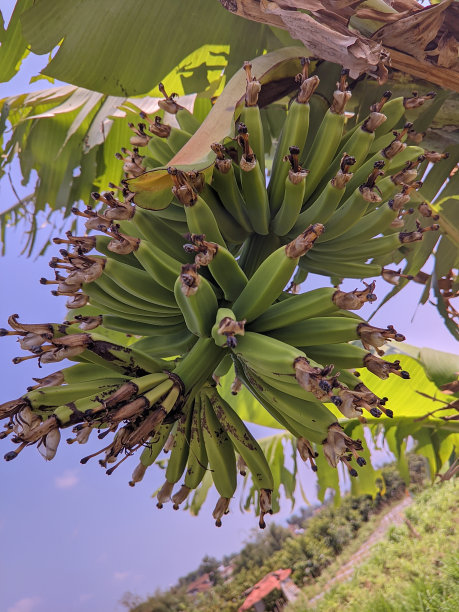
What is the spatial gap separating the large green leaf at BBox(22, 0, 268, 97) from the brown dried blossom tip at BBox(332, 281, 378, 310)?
39.0 inches

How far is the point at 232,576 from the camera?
1273cm

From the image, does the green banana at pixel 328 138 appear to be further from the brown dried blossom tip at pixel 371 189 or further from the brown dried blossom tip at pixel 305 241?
the brown dried blossom tip at pixel 305 241

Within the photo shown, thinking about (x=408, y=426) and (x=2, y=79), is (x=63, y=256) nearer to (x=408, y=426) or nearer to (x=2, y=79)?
(x=2, y=79)

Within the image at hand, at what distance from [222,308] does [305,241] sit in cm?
18

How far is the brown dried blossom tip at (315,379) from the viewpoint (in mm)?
636

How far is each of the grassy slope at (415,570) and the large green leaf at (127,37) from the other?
17.1ft

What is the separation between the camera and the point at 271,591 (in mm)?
9789

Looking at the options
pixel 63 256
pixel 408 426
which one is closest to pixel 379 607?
pixel 408 426

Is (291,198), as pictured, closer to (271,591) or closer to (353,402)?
(353,402)

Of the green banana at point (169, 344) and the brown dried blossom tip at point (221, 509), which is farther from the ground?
the green banana at point (169, 344)

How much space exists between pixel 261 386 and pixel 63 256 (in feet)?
1.38

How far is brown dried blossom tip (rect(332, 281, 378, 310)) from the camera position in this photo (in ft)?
2.44

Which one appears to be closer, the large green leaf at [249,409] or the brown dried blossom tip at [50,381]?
the brown dried blossom tip at [50,381]

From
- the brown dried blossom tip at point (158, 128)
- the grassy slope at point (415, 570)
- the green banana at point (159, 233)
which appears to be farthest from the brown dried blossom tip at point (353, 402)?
the grassy slope at point (415, 570)
